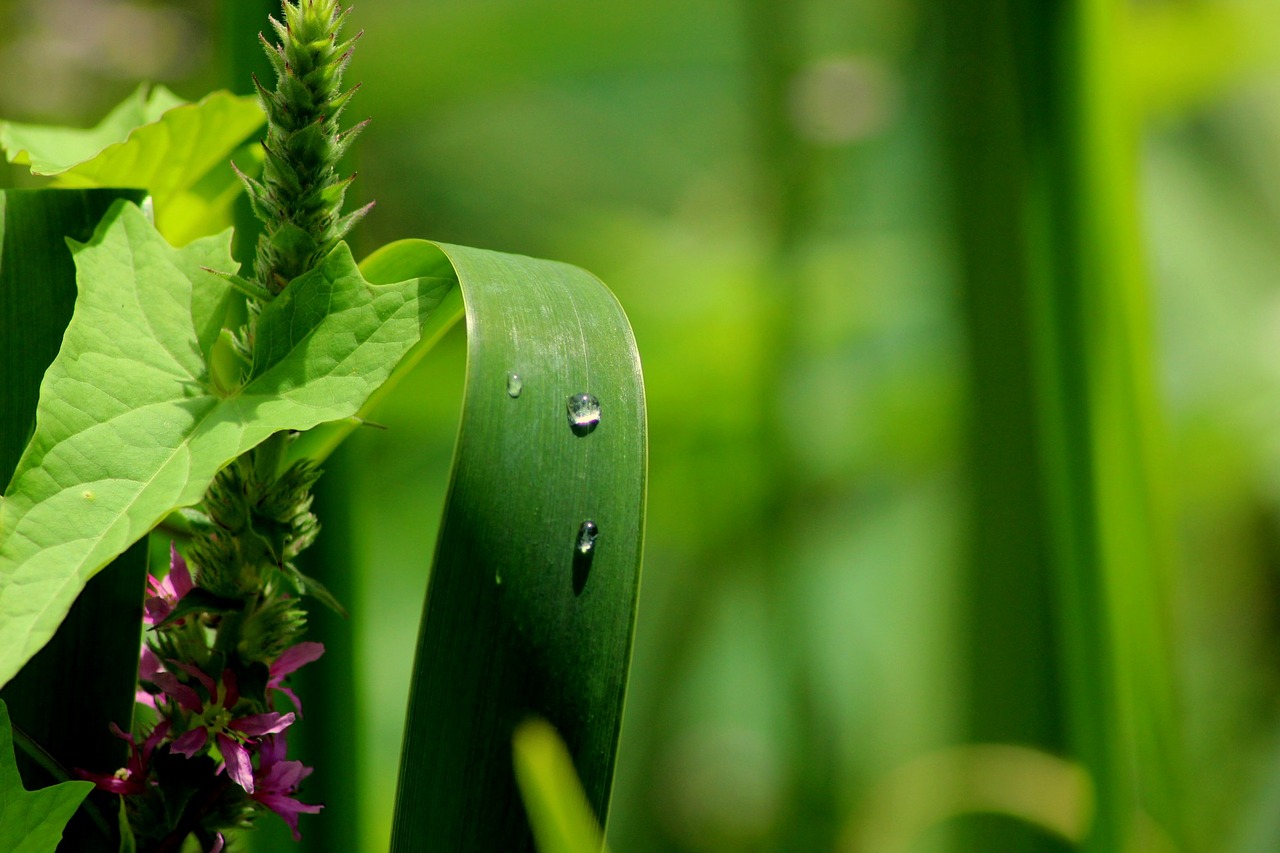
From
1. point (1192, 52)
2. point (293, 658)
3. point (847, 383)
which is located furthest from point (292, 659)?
point (1192, 52)

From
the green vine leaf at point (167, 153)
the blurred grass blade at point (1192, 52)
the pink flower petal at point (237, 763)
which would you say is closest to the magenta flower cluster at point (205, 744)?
the pink flower petal at point (237, 763)

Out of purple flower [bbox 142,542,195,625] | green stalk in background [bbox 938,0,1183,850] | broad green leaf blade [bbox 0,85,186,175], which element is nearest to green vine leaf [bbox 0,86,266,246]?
broad green leaf blade [bbox 0,85,186,175]

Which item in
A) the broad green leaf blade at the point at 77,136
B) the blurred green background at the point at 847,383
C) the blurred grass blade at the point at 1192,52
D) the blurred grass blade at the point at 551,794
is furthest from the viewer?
the blurred grass blade at the point at 1192,52

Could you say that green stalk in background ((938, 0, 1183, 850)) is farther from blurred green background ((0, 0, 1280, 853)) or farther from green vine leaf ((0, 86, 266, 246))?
green vine leaf ((0, 86, 266, 246))

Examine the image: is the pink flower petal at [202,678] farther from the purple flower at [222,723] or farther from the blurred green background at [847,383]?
the blurred green background at [847,383]

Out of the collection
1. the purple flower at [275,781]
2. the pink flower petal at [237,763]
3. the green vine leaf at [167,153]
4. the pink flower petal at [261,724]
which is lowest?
the purple flower at [275,781]

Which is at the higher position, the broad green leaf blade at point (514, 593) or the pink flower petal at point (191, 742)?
the broad green leaf blade at point (514, 593)

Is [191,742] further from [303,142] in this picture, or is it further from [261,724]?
[303,142]
